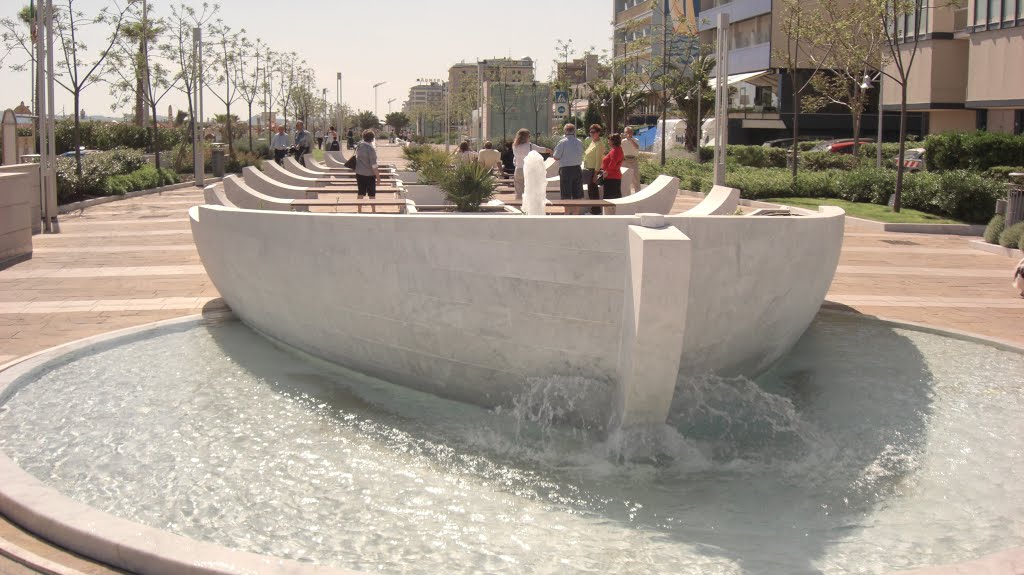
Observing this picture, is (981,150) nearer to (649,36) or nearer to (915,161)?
(915,161)

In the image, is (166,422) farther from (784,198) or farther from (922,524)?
(784,198)

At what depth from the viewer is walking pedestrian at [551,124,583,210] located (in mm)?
15164

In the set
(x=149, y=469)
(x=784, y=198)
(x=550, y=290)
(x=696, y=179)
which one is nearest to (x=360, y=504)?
(x=149, y=469)

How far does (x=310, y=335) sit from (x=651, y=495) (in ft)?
13.3

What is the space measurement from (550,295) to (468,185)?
5840 mm

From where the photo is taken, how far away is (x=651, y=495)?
594cm

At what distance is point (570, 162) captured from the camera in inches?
603

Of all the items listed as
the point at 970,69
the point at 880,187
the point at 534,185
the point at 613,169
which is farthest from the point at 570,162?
the point at 970,69

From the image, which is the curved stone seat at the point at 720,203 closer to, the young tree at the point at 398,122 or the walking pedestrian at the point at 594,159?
the walking pedestrian at the point at 594,159

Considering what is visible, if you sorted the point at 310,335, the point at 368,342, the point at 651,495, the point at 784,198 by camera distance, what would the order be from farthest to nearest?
the point at 784,198 < the point at 310,335 < the point at 368,342 < the point at 651,495

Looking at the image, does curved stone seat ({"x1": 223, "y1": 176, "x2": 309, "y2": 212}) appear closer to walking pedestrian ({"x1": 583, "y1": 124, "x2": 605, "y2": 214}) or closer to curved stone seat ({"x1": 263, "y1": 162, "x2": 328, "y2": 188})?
walking pedestrian ({"x1": 583, "y1": 124, "x2": 605, "y2": 214})

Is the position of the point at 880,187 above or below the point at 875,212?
above

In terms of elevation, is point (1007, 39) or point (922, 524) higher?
point (1007, 39)

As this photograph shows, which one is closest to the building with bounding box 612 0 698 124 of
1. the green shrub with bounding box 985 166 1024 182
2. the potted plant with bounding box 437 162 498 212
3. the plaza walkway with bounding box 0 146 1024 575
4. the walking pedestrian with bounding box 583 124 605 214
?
the green shrub with bounding box 985 166 1024 182
